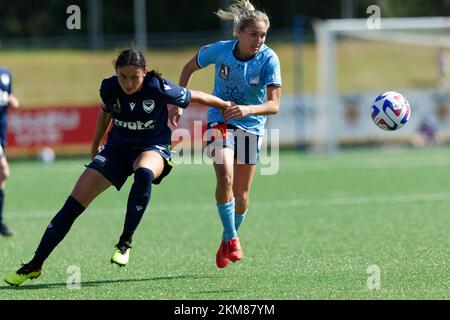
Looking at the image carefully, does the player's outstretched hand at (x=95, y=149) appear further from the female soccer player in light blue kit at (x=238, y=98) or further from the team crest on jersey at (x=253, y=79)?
the team crest on jersey at (x=253, y=79)

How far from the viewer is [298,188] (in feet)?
46.4

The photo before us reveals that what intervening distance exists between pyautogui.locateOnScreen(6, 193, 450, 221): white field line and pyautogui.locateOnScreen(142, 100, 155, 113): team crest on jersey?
5358 mm

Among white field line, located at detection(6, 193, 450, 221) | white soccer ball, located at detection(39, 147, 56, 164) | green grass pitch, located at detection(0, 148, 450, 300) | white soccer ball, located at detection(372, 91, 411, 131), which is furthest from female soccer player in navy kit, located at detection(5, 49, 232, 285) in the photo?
white soccer ball, located at detection(39, 147, 56, 164)

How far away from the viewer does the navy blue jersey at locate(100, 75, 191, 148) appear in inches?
252

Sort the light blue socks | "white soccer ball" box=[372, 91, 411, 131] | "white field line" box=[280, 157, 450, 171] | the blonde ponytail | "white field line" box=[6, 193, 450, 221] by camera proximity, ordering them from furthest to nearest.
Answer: "white field line" box=[280, 157, 450, 171], "white field line" box=[6, 193, 450, 221], "white soccer ball" box=[372, 91, 411, 131], the light blue socks, the blonde ponytail

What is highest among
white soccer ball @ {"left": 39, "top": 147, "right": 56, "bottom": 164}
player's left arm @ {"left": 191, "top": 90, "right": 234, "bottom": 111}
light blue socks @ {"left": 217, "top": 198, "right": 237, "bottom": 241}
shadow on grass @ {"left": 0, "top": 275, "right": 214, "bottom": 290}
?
player's left arm @ {"left": 191, "top": 90, "right": 234, "bottom": 111}

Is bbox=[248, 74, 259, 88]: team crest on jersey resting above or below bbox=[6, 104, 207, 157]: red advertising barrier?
above

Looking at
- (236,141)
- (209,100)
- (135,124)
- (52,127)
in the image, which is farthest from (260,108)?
(52,127)

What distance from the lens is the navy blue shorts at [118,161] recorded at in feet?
21.1

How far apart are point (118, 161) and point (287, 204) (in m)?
5.86

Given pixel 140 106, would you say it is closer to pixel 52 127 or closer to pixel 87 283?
pixel 87 283

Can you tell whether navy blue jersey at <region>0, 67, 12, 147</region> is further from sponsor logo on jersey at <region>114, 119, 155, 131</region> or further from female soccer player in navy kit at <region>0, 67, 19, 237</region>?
sponsor logo on jersey at <region>114, 119, 155, 131</region>

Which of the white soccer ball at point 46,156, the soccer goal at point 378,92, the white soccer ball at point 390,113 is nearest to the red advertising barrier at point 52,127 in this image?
the white soccer ball at point 46,156
